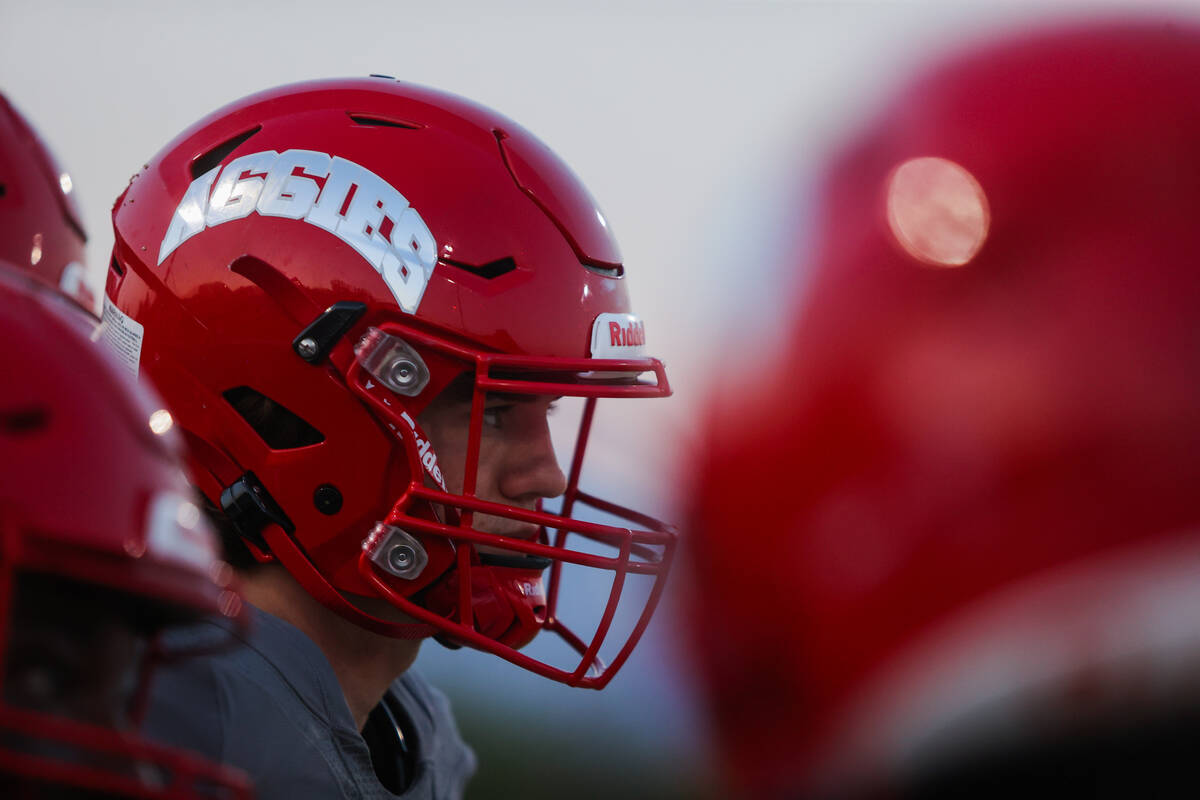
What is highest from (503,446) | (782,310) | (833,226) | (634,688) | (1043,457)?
(833,226)

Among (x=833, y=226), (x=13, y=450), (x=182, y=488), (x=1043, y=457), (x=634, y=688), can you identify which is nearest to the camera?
(x=13, y=450)

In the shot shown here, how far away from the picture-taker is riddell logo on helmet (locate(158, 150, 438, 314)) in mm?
1879

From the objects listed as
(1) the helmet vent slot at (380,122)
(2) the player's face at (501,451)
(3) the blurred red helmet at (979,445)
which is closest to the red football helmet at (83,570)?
(3) the blurred red helmet at (979,445)

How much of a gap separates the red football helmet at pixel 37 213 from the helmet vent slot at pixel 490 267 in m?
0.50

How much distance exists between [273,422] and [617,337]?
20.6 inches

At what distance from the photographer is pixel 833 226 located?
151 cm

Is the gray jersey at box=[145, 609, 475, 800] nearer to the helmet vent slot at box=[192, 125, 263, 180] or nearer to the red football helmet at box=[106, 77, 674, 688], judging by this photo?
the red football helmet at box=[106, 77, 674, 688]

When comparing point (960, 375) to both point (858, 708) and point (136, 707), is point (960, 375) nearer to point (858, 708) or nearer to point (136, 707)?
point (858, 708)

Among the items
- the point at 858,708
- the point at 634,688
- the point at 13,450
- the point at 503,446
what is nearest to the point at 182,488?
the point at 13,450

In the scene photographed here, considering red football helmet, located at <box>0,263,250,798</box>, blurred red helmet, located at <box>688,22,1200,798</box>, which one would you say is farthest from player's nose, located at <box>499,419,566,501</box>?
red football helmet, located at <box>0,263,250,798</box>

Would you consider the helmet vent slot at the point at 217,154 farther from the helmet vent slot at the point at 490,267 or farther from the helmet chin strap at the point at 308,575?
the helmet chin strap at the point at 308,575

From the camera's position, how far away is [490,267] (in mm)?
1931

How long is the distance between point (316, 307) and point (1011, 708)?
3.57 feet

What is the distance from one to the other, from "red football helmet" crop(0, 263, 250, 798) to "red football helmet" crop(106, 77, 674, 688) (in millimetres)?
762
